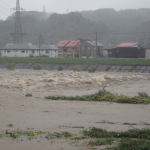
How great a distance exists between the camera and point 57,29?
10788 cm

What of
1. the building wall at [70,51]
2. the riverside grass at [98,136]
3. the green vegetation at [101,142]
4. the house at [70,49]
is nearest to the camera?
the green vegetation at [101,142]

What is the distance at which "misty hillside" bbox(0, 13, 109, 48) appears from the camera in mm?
103062

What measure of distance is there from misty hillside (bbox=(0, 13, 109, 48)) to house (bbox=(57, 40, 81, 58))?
105ft

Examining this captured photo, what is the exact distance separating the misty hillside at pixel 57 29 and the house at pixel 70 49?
105ft

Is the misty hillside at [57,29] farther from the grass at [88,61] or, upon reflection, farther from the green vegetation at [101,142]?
the green vegetation at [101,142]

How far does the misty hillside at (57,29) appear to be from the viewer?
10306 cm

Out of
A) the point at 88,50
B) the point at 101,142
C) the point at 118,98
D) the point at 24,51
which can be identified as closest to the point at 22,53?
the point at 24,51

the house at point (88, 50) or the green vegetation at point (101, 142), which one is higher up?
the house at point (88, 50)

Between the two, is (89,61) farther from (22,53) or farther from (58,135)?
(58,135)

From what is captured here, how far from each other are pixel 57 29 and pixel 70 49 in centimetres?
4202

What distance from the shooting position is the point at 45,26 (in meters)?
116

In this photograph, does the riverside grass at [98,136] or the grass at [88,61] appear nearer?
the riverside grass at [98,136]

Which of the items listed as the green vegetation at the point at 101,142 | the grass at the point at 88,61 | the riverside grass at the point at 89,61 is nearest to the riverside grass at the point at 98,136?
the green vegetation at the point at 101,142

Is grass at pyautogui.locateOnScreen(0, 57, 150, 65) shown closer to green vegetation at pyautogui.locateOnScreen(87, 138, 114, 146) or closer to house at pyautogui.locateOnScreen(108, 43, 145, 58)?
house at pyautogui.locateOnScreen(108, 43, 145, 58)
